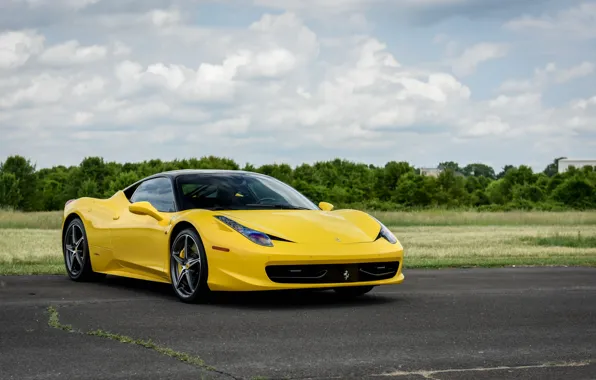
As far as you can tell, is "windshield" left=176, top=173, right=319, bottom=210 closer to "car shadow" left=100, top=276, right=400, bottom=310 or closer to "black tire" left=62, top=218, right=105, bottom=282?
"car shadow" left=100, top=276, right=400, bottom=310

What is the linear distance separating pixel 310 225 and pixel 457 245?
14.6m

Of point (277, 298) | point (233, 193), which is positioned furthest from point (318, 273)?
point (233, 193)

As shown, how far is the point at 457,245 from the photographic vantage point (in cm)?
2280

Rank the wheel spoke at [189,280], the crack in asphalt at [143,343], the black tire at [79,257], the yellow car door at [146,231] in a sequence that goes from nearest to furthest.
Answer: the crack in asphalt at [143,343] < the wheel spoke at [189,280] < the yellow car door at [146,231] < the black tire at [79,257]

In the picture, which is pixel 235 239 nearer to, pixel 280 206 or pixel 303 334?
pixel 280 206

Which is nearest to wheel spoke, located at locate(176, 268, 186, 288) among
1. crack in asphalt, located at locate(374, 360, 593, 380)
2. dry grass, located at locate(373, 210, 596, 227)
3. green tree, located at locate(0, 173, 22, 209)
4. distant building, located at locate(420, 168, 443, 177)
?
crack in asphalt, located at locate(374, 360, 593, 380)

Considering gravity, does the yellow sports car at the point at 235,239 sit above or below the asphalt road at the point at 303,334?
above

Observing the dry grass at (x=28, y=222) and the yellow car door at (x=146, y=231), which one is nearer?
the yellow car door at (x=146, y=231)

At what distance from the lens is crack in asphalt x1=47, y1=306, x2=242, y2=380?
5.45 meters

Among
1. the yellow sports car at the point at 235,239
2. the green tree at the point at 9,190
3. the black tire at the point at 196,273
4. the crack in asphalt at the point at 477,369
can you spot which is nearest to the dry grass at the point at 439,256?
the yellow sports car at the point at 235,239

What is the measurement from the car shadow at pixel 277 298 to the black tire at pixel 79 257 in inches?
24.0

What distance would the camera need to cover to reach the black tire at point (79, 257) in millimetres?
10922

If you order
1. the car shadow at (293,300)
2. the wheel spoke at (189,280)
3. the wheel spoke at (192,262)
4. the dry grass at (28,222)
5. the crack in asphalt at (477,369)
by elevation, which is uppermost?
the dry grass at (28,222)

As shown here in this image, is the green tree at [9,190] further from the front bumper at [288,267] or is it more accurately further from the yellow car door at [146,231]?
the front bumper at [288,267]
